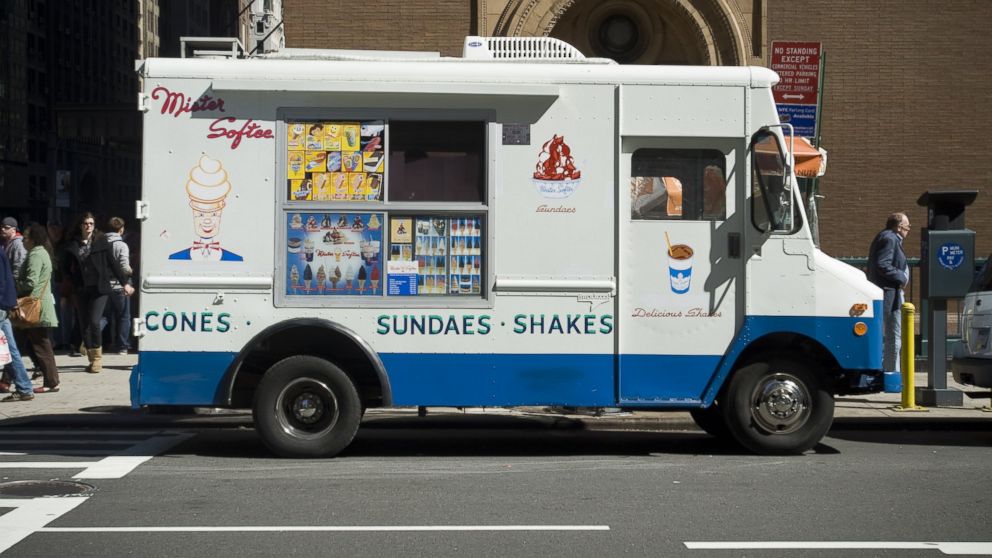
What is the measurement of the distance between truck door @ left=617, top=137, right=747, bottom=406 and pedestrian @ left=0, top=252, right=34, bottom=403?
256 inches

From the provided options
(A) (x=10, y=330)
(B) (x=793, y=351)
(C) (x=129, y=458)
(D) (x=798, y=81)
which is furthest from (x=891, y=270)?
(A) (x=10, y=330)

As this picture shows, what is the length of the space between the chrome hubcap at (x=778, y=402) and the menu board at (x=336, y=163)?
3.22 metres

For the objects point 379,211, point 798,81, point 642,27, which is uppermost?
point 642,27

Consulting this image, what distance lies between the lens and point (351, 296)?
935cm

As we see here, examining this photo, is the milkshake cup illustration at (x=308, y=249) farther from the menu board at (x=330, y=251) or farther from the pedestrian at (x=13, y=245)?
the pedestrian at (x=13, y=245)

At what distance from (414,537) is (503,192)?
337 cm

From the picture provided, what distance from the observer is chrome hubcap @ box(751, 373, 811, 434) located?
9547 mm

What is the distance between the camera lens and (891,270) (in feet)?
44.9

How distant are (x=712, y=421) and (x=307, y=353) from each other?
3.38 m

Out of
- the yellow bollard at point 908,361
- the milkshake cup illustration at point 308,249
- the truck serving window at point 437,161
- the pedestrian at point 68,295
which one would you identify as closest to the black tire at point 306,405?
the milkshake cup illustration at point 308,249

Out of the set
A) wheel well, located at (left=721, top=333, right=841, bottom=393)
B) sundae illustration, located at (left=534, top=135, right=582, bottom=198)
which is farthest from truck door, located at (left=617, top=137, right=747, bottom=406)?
sundae illustration, located at (left=534, top=135, right=582, bottom=198)

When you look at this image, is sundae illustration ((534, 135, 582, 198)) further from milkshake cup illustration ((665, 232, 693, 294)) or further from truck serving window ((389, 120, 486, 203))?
milkshake cup illustration ((665, 232, 693, 294))

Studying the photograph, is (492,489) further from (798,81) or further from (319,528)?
(798,81)

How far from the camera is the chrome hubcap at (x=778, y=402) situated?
9.55 metres
